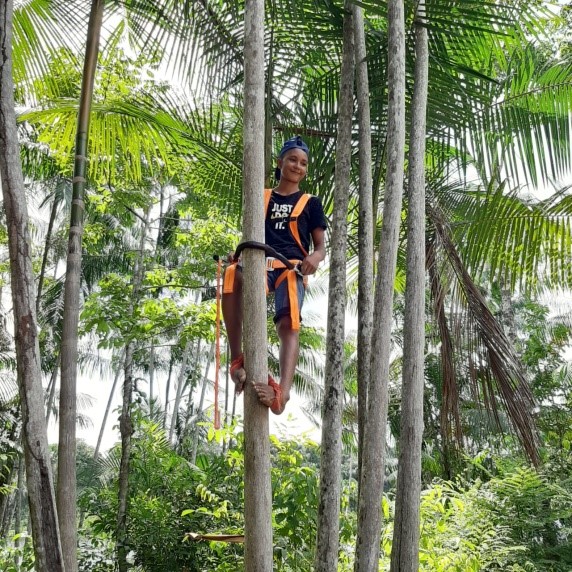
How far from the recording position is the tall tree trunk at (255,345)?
6.66ft

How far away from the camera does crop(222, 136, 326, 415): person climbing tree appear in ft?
9.22

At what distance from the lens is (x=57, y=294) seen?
50.6 feet

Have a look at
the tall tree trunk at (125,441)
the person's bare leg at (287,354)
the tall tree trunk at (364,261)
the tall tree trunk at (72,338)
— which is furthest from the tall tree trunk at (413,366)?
the tall tree trunk at (125,441)

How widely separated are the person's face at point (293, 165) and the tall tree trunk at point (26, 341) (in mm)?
1165

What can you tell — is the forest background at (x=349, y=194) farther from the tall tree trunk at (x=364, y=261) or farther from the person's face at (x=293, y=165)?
the person's face at (x=293, y=165)

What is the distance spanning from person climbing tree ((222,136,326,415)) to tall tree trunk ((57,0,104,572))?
182 centimetres

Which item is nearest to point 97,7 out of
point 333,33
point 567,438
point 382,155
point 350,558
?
point 333,33

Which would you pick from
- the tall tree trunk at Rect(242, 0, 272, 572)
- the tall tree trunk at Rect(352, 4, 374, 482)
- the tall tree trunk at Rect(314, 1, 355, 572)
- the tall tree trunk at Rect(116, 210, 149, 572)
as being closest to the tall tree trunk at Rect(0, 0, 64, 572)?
the tall tree trunk at Rect(242, 0, 272, 572)

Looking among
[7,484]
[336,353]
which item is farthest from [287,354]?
[7,484]

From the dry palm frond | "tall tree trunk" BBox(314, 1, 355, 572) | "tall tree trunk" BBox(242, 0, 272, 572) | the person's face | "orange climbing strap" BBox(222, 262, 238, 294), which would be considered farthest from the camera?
the dry palm frond

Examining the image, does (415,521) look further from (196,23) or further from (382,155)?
(196,23)

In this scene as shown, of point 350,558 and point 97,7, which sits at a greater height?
point 97,7

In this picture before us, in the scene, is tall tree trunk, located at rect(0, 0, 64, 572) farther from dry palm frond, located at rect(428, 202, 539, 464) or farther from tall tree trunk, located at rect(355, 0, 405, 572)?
dry palm frond, located at rect(428, 202, 539, 464)

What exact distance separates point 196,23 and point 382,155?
70.3 inches
